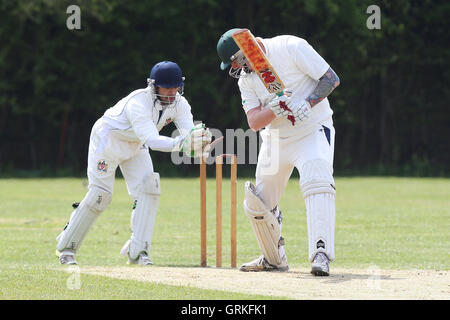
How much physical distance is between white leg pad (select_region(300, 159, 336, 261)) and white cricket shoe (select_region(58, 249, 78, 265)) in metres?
2.56

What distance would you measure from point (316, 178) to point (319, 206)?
8.9 inches

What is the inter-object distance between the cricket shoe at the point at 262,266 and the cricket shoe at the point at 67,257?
1752 millimetres

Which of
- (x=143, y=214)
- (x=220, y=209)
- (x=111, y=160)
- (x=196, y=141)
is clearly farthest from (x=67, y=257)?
(x=196, y=141)

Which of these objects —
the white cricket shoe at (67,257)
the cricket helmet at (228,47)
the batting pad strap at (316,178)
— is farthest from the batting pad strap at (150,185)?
the batting pad strap at (316,178)

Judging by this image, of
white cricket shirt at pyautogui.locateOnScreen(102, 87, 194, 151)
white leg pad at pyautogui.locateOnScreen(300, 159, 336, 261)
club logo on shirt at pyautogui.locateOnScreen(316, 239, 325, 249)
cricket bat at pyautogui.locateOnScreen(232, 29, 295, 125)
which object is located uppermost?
cricket bat at pyautogui.locateOnScreen(232, 29, 295, 125)

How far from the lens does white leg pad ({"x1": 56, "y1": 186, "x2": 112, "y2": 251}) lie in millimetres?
8742

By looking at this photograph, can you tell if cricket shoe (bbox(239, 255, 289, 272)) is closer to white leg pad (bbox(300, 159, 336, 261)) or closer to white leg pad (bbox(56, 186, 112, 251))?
white leg pad (bbox(300, 159, 336, 261))

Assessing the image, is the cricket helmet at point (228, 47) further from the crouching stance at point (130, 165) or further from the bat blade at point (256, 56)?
the crouching stance at point (130, 165)

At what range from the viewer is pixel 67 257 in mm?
8773

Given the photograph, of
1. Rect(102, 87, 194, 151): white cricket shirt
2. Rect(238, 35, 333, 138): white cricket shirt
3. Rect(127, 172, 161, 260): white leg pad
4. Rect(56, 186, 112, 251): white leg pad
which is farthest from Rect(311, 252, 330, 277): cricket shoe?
Rect(56, 186, 112, 251): white leg pad

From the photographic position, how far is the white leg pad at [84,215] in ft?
28.7

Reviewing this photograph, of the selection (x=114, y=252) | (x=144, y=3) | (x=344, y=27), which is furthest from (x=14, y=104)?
(x=114, y=252)

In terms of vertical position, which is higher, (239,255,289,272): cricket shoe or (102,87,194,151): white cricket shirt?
(102,87,194,151): white cricket shirt

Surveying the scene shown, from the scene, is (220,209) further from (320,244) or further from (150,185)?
(320,244)
